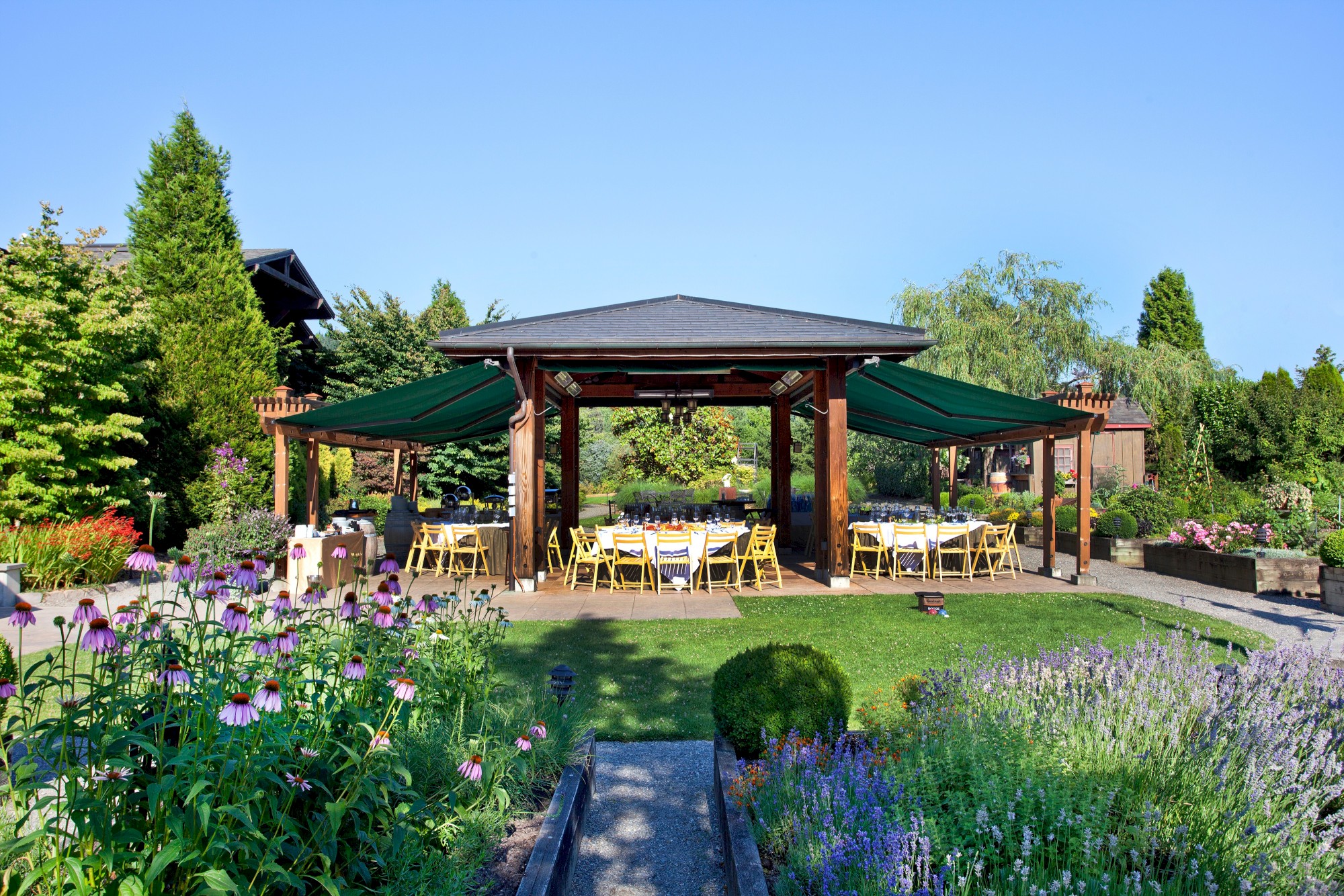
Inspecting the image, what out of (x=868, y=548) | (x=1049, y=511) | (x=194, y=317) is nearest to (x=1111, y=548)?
(x=1049, y=511)

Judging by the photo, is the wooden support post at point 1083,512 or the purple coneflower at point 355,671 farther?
the wooden support post at point 1083,512

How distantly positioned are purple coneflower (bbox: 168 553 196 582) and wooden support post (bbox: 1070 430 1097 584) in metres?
9.63

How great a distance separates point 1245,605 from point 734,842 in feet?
26.9

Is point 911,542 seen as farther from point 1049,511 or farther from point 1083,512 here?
point 1083,512

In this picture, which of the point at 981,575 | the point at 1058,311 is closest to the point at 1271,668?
the point at 981,575

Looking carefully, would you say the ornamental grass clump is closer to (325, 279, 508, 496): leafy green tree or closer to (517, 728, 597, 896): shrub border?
(517, 728, 597, 896): shrub border

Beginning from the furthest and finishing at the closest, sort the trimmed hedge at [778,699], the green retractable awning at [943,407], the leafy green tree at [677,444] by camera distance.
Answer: the leafy green tree at [677,444]
the green retractable awning at [943,407]
the trimmed hedge at [778,699]

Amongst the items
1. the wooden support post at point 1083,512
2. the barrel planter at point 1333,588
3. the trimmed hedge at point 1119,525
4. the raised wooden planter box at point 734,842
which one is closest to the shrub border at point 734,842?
the raised wooden planter box at point 734,842

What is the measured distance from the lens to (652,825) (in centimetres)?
309

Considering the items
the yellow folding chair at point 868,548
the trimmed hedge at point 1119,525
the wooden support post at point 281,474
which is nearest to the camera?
the yellow folding chair at point 868,548

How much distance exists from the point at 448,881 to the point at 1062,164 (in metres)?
12.8

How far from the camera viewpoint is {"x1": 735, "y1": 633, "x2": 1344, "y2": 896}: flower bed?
187 centimetres

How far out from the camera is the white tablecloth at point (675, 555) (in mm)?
8797

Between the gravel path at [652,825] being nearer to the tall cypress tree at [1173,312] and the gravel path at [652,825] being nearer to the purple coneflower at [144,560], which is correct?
the purple coneflower at [144,560]
